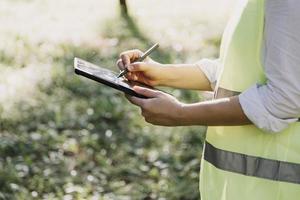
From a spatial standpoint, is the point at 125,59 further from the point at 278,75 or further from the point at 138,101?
the point at 278,75

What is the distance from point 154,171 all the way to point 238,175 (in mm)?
2654

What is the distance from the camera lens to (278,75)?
66.3 inches

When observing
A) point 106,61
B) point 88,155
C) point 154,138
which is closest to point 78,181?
point 88,155

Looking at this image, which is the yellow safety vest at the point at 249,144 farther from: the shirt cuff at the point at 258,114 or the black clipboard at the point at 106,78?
the black clipboard at the point at 106,78

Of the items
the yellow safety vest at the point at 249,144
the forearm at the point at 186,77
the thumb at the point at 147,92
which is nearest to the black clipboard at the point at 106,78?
the thumb at the point at 147,92

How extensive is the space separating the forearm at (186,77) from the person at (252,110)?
269 mm

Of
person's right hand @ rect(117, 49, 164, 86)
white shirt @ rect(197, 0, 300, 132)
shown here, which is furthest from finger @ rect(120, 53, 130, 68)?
white shirt @ rect(197, 0, 300, 132)

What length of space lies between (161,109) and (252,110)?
24 centimetres

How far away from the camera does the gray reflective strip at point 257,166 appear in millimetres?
1820

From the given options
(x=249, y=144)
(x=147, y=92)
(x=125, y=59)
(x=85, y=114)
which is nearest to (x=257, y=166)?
(x=249, y=144)

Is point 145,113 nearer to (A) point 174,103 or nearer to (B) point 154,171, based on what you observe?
(A) point 174,103

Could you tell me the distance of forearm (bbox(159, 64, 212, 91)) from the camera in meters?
2.21

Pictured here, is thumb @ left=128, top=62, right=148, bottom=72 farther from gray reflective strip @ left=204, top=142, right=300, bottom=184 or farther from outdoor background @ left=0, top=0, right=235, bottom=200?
outdoor background @ left=0, top=0, right=235, bottom=200

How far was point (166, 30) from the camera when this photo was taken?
7.61 metres
